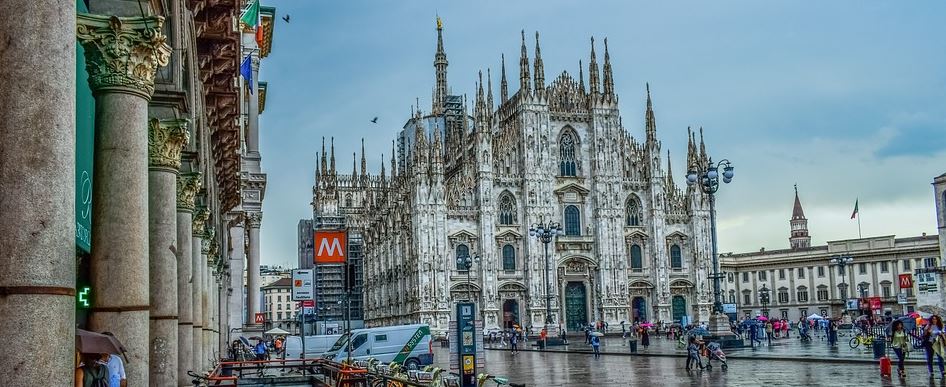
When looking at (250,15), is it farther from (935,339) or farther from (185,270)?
(935,339)

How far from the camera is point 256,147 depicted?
137ft

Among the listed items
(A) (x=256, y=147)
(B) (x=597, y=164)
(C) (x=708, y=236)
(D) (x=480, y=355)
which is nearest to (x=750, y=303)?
(C) (x=708, y=236)

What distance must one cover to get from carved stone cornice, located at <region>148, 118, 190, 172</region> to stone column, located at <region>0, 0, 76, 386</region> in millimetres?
6537

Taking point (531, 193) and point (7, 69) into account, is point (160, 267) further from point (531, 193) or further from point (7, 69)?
point (531, 193)

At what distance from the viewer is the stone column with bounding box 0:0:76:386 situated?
534 centimetres

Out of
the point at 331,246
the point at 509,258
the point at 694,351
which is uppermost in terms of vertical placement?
the point at 509,258

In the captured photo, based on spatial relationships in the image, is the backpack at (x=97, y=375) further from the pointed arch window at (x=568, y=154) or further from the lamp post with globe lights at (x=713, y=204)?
the pointed arch window at (x=568, y=154)

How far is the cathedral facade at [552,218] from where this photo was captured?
73.4 meters

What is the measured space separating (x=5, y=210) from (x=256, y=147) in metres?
37.1

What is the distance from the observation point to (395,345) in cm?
3662

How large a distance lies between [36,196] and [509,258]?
232ft

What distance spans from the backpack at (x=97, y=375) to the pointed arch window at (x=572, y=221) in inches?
2727

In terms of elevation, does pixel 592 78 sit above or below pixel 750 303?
above

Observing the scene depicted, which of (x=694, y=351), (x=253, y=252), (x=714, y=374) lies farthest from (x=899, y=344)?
(x=253, y=252)
